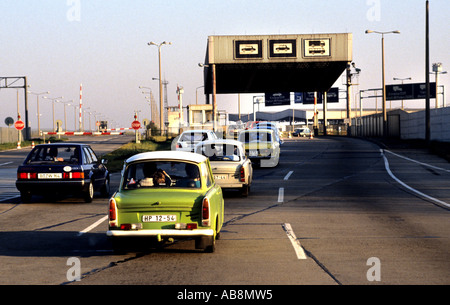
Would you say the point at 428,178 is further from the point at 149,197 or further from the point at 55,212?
the point at 149,197

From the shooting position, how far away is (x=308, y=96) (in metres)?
130

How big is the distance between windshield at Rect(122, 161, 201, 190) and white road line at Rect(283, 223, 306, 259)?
1.82 metres

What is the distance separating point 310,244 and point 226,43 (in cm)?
4235

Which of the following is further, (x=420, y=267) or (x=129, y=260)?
(x=129, y=260)

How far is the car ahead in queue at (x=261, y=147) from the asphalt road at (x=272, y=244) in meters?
9.87

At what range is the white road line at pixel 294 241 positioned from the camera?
969 centimetres

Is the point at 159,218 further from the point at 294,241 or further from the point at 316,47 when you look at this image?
the point at 316,47

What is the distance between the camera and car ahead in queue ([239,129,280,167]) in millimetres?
30797

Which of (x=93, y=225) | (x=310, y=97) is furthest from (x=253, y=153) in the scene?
(x=310, y=97)

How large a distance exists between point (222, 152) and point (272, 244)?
10.4 meters

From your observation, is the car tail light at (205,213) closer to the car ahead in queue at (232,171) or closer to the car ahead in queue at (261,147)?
the car ahead in queue at (232,171)

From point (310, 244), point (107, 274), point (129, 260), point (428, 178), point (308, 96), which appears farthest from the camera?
point (308, 96)

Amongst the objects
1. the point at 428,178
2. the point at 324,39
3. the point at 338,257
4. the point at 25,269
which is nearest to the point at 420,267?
the point at 338,257

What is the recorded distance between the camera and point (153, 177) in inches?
410
